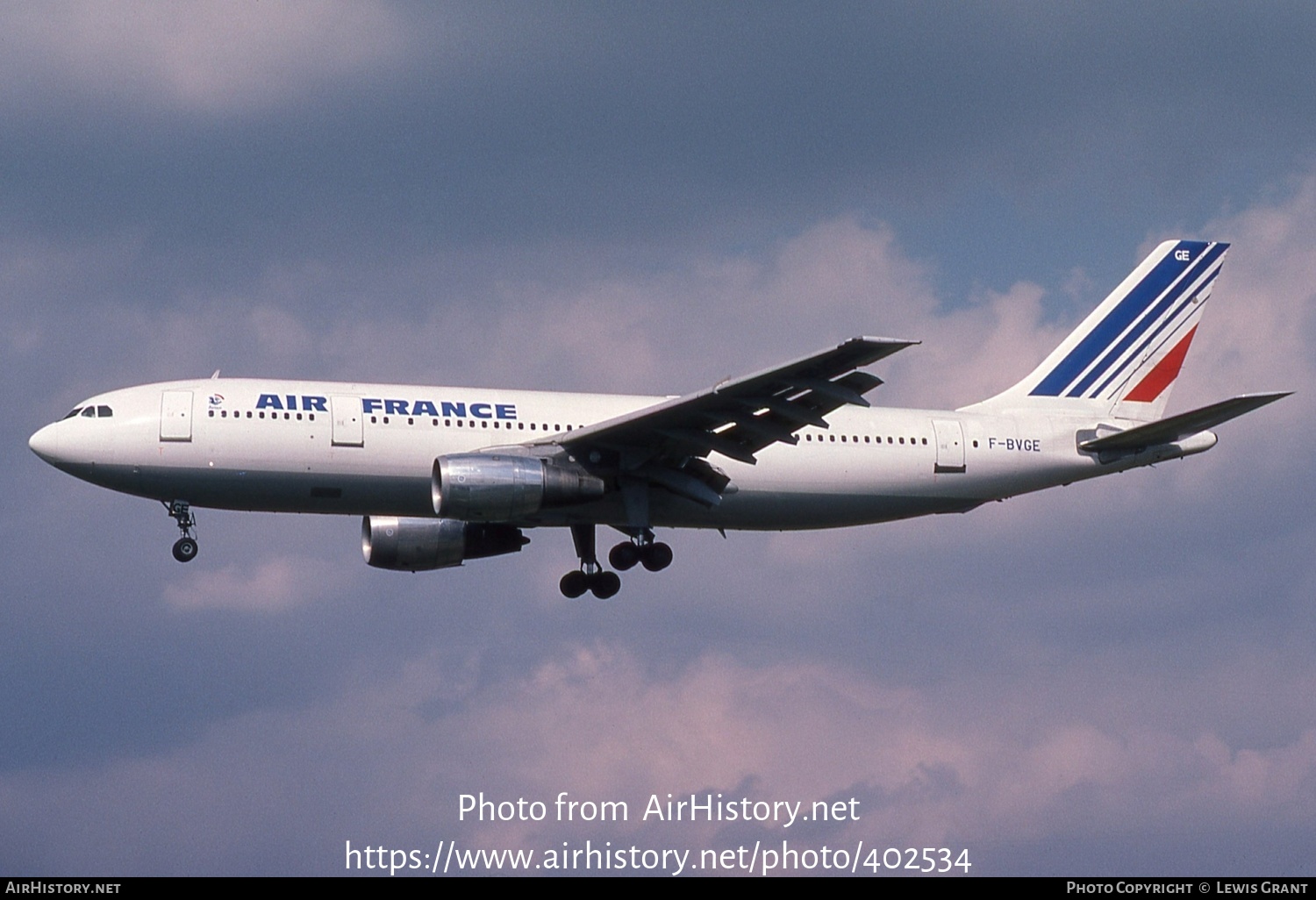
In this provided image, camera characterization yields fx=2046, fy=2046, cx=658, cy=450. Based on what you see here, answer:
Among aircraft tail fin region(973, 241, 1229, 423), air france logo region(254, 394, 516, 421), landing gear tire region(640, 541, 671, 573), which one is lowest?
landing gear tire region(640, 541, 671, 573)

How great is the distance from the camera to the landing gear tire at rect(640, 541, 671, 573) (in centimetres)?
4953

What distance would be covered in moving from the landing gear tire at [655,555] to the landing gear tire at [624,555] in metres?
0.32

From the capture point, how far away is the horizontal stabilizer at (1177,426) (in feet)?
149

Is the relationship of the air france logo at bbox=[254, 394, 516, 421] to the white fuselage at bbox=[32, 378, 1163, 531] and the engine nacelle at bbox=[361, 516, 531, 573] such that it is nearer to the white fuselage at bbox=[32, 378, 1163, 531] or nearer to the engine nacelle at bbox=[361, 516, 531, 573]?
the white fuselage at bbox=[32, 378, 1163, 531]

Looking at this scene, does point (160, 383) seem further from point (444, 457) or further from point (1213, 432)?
point (1213, 432)

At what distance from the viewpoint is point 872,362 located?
137 feet

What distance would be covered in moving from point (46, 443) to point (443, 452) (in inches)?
351

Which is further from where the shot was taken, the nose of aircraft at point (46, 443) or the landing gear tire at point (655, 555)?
the landing gear tire at point (655, 555)

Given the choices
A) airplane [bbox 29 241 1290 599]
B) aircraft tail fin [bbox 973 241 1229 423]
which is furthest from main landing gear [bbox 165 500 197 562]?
aircraft tail fin [bbox 973 241 1229 423]

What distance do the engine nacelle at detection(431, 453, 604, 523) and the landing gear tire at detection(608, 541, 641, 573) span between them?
3693 mm

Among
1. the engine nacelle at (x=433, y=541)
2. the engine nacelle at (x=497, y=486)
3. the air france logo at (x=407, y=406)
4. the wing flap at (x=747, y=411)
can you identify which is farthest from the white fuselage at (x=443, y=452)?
the engine nacelle at (x=433, y=541)

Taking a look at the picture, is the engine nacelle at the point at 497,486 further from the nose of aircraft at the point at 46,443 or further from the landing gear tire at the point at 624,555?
the nose of aircraft at the point at 46,443

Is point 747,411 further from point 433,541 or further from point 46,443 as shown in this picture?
point 46,443

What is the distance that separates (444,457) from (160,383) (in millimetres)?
7116
